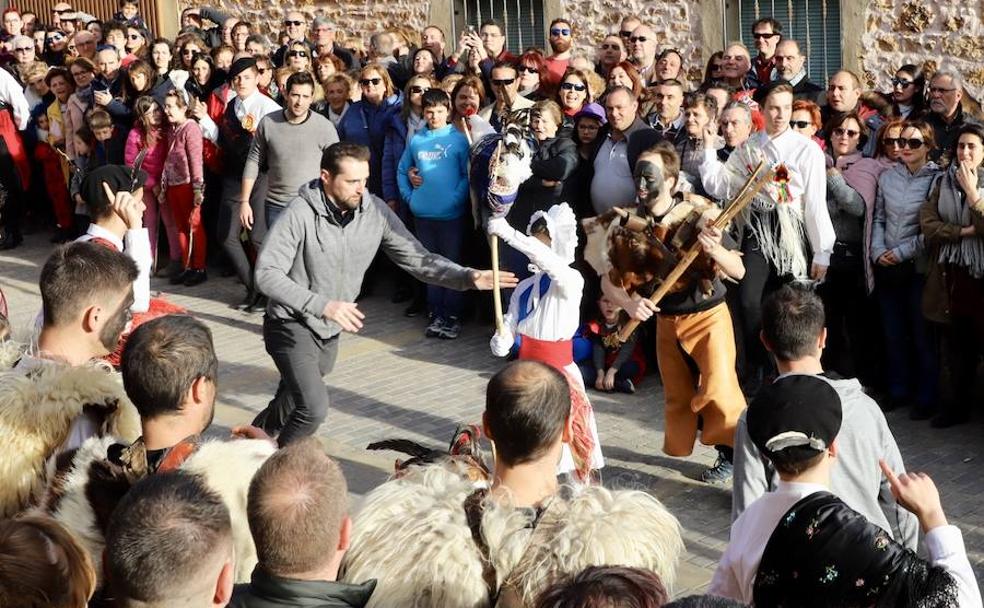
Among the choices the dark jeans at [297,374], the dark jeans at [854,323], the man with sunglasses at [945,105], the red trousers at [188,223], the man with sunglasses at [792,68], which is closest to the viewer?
the dark jeans at [297,374]

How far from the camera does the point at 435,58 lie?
533 inches

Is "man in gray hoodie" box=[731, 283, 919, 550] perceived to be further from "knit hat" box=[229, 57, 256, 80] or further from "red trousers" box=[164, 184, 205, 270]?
"red trousers" box=[164, 184, 205, 270]

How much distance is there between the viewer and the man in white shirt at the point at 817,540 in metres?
3.38

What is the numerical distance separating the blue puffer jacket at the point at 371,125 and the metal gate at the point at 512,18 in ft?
12.4

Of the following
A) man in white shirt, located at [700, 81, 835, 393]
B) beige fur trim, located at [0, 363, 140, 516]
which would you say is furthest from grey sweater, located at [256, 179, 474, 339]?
beige fur trim, located at [0, 363, 140, 516]

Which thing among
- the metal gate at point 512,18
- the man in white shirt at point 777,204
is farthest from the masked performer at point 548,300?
the metal gate at point 512,18

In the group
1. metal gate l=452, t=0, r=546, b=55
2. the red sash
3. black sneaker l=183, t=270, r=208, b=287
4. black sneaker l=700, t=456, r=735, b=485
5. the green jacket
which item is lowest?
black sneaker l=700, t=456, r=735, b=485

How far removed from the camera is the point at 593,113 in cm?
995

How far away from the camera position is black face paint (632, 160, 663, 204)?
289 inches

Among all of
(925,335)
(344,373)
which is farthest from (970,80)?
(344,373)

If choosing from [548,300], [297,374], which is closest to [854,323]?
[548,300]

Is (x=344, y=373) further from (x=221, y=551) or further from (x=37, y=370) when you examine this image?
(x=221, y=551)

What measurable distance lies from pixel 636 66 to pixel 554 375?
8.17 meters

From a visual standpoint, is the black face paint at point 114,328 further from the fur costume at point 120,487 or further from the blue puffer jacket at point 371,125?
the blue puffer jacket at point 371,125
